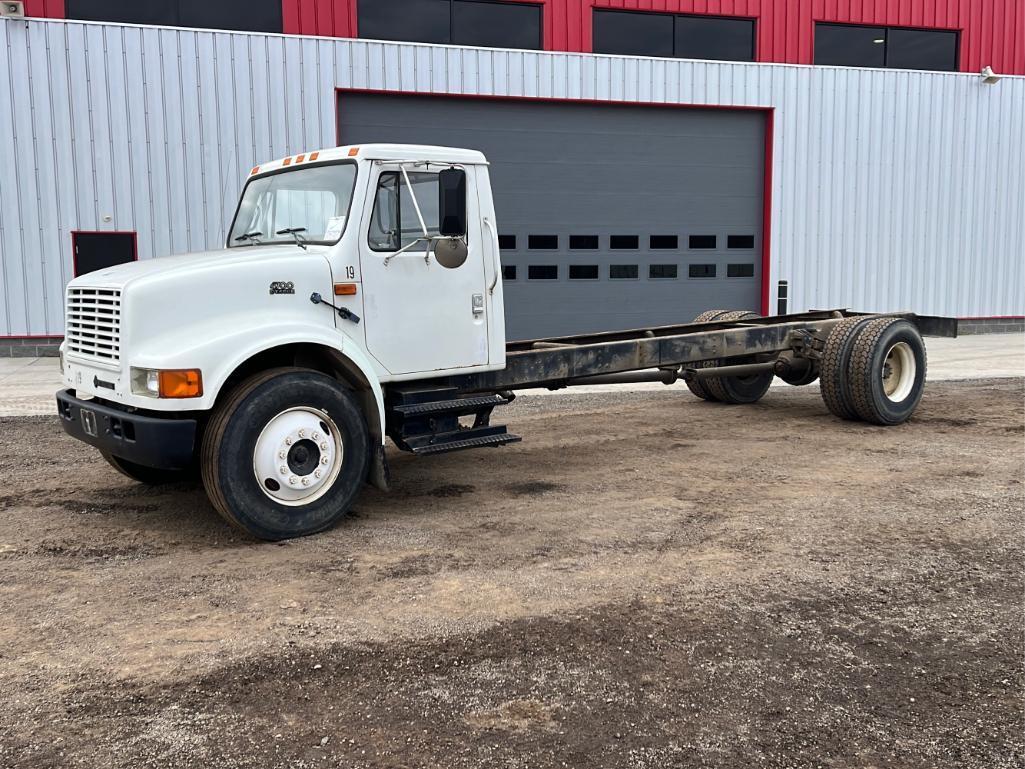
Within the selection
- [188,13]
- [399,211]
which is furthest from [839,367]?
[188,13]

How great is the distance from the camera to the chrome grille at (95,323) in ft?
17.4

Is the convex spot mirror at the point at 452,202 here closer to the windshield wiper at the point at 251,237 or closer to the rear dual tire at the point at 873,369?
the windshield wiper at the point at 251,237

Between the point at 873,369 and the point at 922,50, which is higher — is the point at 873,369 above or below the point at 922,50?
below

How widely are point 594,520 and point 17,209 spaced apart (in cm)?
1239

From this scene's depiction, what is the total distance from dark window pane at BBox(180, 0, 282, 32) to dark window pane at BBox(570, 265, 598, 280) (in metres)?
6.47

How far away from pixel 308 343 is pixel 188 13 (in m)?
11.6

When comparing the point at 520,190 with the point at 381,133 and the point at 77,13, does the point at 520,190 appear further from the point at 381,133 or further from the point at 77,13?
the point at 77,13

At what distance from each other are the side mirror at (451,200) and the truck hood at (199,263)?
77cm

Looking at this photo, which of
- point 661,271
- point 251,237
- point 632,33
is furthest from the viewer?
point 661,271

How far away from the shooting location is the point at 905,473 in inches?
279

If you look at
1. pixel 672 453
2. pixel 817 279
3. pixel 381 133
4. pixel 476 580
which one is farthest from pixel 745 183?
pixel 476 580

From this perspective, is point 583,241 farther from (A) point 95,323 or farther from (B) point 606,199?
(A) point 95,323

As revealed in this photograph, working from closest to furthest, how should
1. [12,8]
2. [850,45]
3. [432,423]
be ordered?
1. [432,423]
2. [12,8]
3. [850,45]

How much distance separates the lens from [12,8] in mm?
13867
